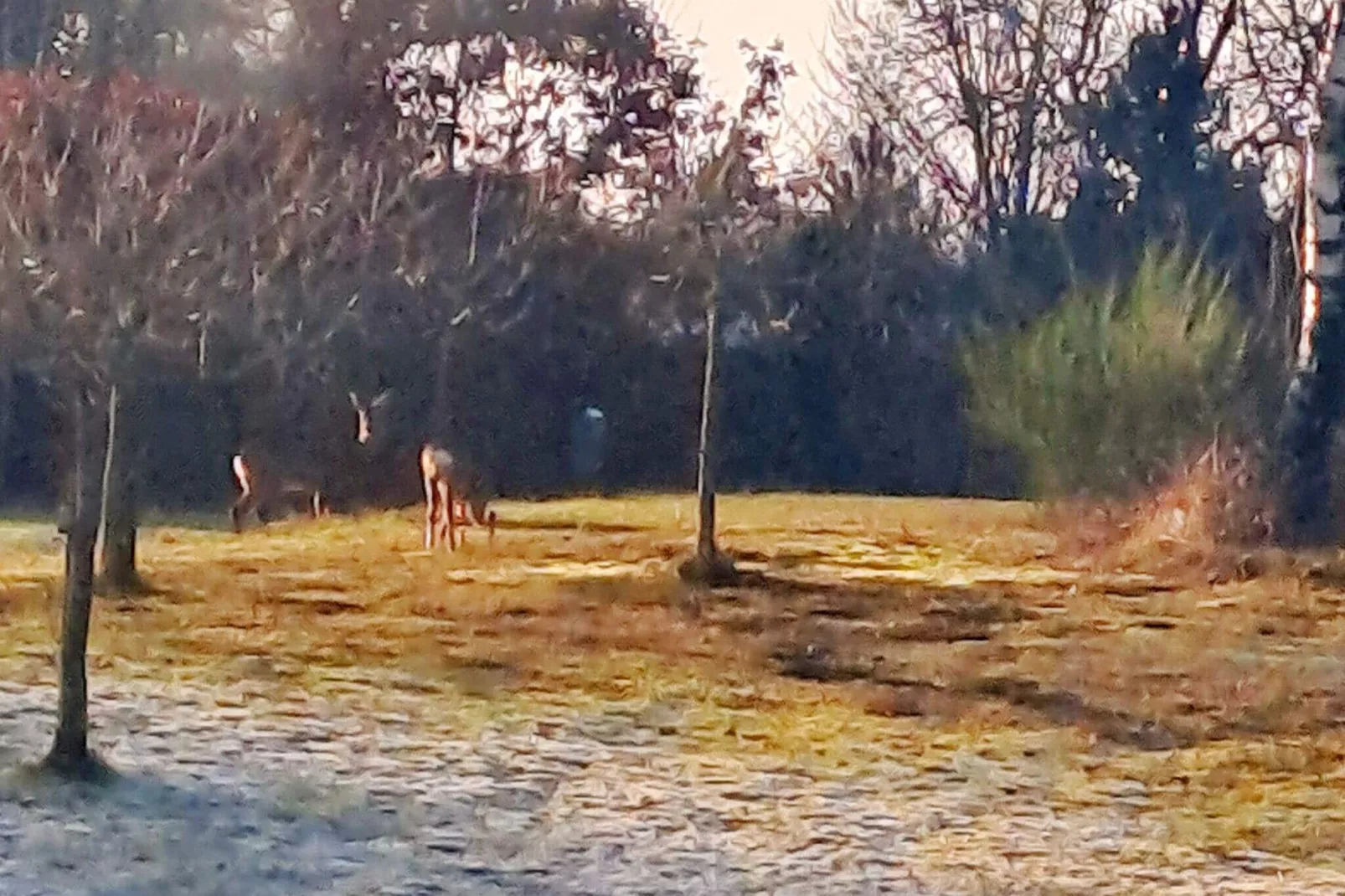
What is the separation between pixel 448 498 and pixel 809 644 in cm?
306

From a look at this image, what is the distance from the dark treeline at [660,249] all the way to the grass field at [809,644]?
2.93 ft

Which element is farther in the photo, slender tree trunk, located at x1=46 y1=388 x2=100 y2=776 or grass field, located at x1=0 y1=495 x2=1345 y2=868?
grass field, located at x1=0 y1=495 x2=1345 y2=868

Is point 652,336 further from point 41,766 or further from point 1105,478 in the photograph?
point 41,766

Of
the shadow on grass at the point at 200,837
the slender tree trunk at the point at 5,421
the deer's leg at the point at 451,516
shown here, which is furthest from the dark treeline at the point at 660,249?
the shadow on grass at the point at 200,837

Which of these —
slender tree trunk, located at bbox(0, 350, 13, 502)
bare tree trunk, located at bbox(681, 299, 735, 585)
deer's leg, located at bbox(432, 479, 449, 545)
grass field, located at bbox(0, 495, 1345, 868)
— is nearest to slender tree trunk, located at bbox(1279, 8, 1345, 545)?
grass field, located at bbox(0, 495, 1345, 868)

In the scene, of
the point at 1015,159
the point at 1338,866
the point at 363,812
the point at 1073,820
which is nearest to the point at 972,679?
the point at 1073,820

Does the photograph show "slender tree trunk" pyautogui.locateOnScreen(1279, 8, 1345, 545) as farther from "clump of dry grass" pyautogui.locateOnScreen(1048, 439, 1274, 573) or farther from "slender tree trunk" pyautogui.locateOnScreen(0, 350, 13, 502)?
"slender tree trunk" pyautogui.locateOnScreen(0, 350, 13, 502)

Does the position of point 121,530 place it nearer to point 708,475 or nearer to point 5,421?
point 5,421

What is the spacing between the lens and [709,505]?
8.48m

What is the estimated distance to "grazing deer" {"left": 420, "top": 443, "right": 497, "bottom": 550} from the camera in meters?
9.12

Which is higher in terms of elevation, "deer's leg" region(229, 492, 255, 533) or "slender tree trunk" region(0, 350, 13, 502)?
"slender tree trunk" region(0, 350, 13, 502)

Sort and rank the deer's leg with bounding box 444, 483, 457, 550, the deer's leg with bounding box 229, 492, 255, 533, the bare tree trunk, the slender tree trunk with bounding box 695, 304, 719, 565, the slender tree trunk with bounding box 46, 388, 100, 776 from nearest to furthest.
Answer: the slender tree trunk with bounding box 46, 388, 100, 776 < the bare tree trunk < the slender tree trunk with bounding box 695, 304, 719, 565 < the deer's leg with bounding box 444, 483, 457, 550 < the deer's leg with bounding box 229, 492, 255, 533

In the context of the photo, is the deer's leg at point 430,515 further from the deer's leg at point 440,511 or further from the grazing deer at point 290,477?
the grazing deer at point 290,477

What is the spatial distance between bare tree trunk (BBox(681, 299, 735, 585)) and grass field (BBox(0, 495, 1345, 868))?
106 mm
